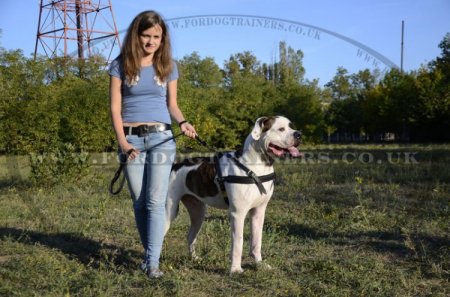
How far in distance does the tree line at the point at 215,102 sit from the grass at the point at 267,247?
429cm

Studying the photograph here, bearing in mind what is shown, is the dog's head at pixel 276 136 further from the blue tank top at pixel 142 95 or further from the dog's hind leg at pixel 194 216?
the dog's hind leg at pixel 194 216

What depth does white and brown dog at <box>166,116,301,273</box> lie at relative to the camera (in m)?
3.71

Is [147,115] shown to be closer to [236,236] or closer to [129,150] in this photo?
Result: [129,150]

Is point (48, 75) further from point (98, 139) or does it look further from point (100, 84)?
point (98, 139)

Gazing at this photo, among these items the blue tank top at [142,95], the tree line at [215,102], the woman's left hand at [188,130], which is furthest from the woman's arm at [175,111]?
the tree line at [215,102]

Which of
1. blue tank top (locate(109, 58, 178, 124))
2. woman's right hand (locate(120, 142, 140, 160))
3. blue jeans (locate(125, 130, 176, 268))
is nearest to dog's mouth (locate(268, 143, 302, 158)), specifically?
blue jeans (locate(125, 130, 176, 268))

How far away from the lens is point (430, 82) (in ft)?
98.7

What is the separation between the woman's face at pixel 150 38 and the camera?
3461mm

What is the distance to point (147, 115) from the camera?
3.55 meters

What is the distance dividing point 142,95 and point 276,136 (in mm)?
1193

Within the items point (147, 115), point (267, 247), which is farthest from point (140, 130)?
point (267, 247)

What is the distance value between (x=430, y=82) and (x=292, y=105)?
1083 centimetres

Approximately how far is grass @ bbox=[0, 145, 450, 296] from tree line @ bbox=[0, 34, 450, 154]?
4.29 m

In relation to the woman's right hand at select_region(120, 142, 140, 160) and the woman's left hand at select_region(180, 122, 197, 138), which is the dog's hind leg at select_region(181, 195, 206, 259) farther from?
the woman's right hand at select_region(120, 142, 140, 160)
